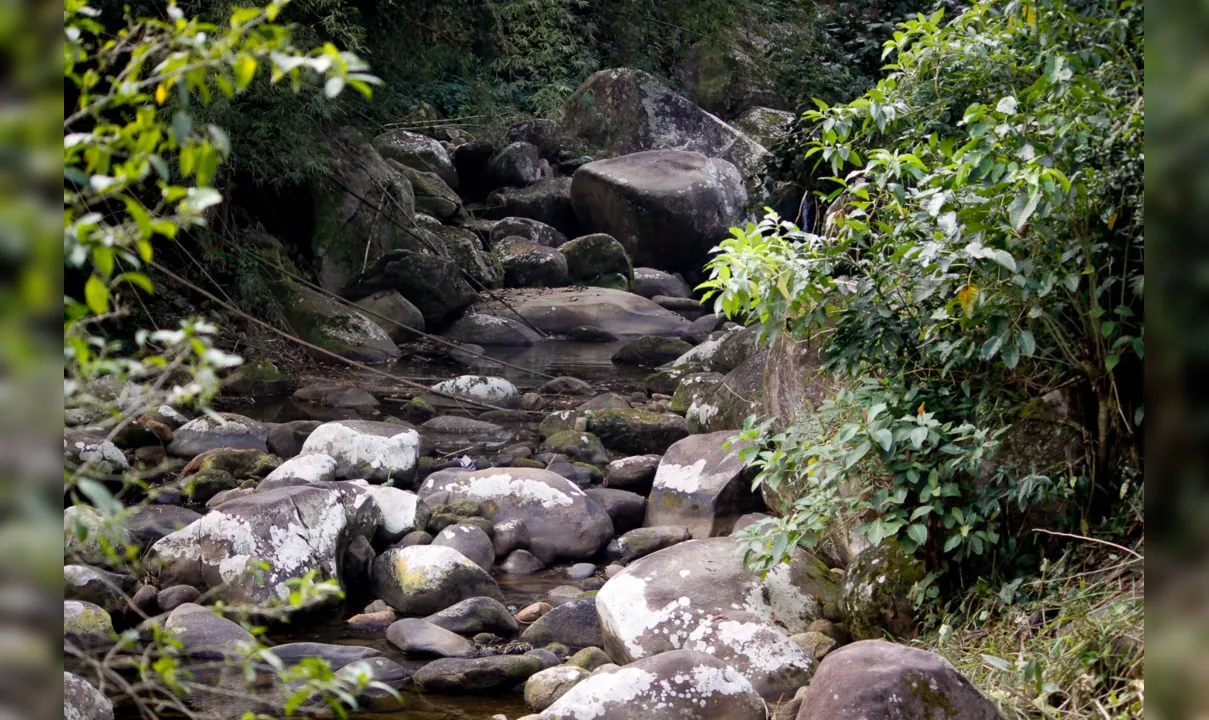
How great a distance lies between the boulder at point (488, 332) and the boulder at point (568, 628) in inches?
350

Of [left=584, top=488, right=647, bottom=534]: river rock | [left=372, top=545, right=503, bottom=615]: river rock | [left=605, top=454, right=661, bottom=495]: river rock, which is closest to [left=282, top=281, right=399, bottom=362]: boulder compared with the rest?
[left=605, top=454, right=661, bottom=495]: river rock

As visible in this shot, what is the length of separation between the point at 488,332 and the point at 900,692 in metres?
11.3

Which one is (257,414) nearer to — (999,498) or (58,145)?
(999,498)

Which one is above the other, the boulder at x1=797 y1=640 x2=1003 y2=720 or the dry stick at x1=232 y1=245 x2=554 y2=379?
the boulder at x1=797 y1=640 x2=1003 y2=720

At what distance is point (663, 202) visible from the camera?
681 inches

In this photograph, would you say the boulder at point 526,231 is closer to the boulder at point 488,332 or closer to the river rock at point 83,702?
the boulder at point 488,332

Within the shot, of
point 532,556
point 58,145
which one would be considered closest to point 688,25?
point 532,556

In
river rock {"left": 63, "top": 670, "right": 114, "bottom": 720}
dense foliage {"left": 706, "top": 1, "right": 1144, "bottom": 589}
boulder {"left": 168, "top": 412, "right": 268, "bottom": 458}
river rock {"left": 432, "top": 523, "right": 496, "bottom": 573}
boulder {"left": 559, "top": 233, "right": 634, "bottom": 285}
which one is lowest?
boulder {"left": 559, "top": 233, "right": 634, "bottom": 285}

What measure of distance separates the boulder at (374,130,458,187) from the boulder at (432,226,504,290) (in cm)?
233

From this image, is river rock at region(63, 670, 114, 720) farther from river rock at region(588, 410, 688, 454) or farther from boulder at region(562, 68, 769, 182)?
boulder at region(562, 68, 769, 182)

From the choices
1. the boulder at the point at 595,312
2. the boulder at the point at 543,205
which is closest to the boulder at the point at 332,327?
the boulder at the point at 595,312

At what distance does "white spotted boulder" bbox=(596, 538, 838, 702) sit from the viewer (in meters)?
4.15

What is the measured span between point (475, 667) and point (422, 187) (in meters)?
13.6

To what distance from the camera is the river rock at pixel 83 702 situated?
137 inches
